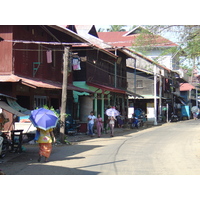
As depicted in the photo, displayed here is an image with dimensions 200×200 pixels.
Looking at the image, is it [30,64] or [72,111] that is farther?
[72,111]

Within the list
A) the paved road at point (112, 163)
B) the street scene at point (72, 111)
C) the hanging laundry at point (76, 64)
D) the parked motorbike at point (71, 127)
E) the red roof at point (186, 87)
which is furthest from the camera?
the red roof at point (186, 87)

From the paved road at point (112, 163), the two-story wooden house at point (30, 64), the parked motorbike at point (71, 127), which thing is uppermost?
the two-story wooden house at point (30, 64)

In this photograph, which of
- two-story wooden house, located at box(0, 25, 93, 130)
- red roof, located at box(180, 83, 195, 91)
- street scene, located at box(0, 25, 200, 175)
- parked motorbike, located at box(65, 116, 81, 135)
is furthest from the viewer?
red roof, located at box(180, 83, 195, 91)

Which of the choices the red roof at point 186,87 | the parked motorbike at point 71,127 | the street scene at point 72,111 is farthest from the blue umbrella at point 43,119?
the red roof at point 186,87

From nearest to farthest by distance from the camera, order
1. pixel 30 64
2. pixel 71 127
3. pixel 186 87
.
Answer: pixel 30 64 < pixel 71 127 < pixel 186 87

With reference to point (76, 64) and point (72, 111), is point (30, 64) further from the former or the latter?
point (72, 111)

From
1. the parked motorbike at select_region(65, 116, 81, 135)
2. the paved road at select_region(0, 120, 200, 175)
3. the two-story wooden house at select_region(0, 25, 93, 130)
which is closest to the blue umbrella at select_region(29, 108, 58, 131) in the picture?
the paved road at select_region(0, 120, 200, 175)

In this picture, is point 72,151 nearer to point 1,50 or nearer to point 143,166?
point 143,166

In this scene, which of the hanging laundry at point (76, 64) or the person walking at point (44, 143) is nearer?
the person walking at point (44, 143)

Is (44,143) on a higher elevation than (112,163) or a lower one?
higher

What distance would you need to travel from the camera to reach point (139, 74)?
43.5m

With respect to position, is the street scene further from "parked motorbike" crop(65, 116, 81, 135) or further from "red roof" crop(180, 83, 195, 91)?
"red roof" crop(180, 83, 195, 91)

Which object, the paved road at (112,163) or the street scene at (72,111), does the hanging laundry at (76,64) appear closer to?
the street scene at (72,111)

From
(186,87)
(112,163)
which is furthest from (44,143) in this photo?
(186,87)
